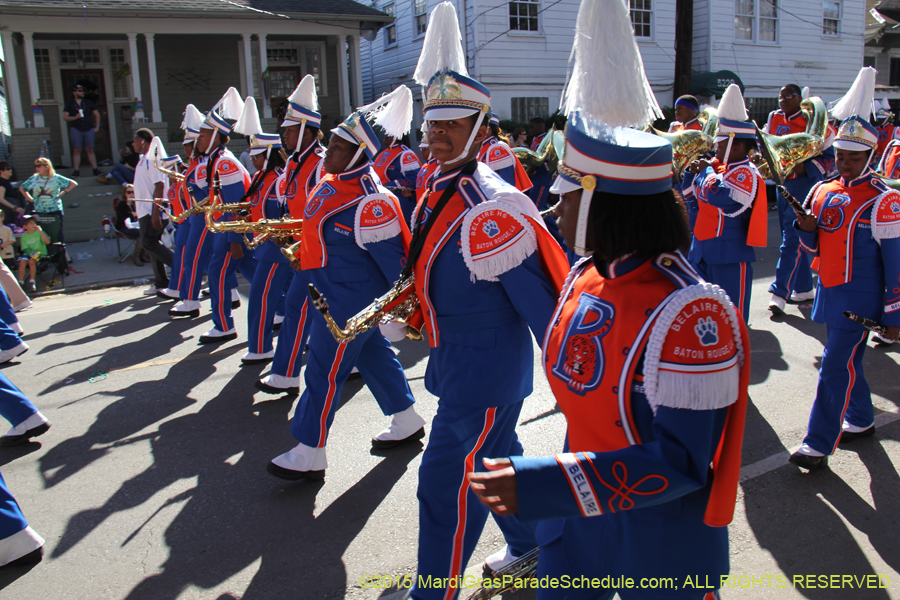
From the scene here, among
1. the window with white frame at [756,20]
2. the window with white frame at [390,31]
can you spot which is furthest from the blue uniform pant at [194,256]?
the window with white frame at [756,20]

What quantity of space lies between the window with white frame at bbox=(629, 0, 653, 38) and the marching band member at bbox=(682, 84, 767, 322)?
16410 mm

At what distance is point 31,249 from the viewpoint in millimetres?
10438

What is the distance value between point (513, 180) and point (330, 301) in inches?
184

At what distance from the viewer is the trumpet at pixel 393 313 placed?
2.95m

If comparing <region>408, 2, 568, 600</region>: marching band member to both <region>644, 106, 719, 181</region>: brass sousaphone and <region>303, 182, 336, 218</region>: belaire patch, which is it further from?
<region>644, 106, 719, 181</region>: brass sousaphone

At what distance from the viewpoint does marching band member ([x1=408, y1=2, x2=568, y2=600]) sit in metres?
2.54

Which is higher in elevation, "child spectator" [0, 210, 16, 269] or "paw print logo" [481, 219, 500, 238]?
"paw print logo" [481, 219, 500, 238]

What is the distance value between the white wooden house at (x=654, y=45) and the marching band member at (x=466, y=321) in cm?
1671

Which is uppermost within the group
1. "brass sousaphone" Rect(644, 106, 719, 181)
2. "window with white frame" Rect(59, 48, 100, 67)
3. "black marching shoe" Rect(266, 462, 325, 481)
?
"window with white frame" Rect(59, 48, 100, 67)

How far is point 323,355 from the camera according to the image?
3.96 m

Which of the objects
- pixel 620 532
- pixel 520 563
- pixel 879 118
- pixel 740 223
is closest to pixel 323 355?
pixel 520 563

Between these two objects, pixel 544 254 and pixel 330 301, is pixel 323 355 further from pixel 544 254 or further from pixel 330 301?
pixel 544 254

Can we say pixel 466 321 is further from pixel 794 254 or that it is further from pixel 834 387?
pixel 794 254

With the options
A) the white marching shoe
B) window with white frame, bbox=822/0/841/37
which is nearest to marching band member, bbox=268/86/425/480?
the white marching shoe
